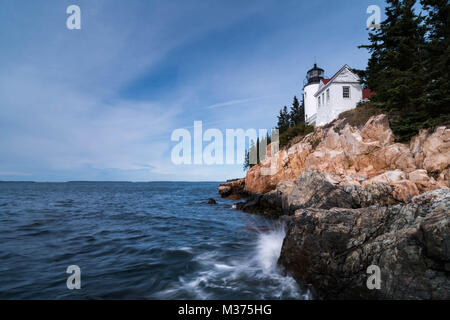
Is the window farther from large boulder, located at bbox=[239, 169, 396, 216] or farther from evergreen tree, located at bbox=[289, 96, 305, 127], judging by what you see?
evergreen tree, located at bbox=[289, 96, 305, 127]

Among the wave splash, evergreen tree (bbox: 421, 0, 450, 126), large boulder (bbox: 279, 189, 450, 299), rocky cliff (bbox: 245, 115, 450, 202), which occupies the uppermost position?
evergreen tree (bbox: 421, 0, 450, 126)

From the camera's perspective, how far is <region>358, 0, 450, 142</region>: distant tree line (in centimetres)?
1417

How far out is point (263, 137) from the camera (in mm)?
48750

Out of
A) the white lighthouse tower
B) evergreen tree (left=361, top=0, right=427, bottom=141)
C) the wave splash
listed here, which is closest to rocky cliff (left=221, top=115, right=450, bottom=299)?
the wave splash

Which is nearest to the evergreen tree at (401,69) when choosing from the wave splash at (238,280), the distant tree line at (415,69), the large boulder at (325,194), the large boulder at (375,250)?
the distant tree line at (415,69)

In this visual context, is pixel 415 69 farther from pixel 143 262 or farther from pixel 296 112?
pixel 296 112

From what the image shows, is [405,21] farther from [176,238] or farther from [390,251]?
[176,238]

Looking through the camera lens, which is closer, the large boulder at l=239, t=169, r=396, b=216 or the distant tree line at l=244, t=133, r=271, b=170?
the large boulder at l=239, t=169, r=396, b=216

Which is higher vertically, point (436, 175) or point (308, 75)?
point (308, 75)

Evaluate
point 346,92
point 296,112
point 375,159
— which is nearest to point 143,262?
point 375,159

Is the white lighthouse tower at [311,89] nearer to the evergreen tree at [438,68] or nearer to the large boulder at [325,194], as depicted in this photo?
the evergreen tree at [438,68]

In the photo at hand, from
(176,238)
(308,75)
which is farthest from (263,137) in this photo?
(176,238)

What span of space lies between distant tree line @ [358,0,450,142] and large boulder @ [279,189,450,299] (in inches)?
462
